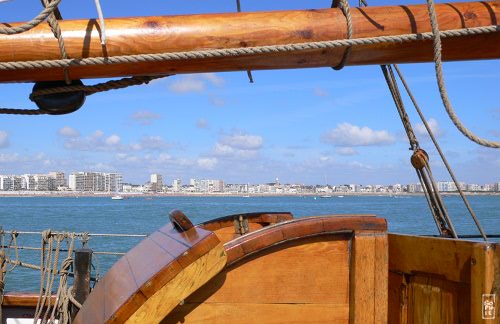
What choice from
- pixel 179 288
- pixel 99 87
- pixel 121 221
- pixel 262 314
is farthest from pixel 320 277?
pixel 121 221

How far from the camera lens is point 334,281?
2.42 meters

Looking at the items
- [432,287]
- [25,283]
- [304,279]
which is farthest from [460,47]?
[25,283]

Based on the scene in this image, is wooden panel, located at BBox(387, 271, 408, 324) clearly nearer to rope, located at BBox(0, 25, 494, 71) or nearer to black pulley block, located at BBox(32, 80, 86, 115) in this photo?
rope, located at BBox(0, 25, 494, 71)

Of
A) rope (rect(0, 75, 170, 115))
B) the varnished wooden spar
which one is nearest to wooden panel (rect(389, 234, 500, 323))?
the varnished wooden spar

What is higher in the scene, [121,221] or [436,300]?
[121,221]

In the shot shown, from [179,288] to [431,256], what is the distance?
40.3 inches

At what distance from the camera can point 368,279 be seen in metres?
2.39

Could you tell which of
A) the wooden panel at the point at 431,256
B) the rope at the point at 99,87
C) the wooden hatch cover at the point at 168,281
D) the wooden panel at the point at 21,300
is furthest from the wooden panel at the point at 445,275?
the wooden panel at the point at 21,300

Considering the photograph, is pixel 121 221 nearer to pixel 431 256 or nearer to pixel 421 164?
pixel 421 164

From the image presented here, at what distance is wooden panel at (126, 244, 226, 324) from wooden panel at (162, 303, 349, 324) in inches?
6.4

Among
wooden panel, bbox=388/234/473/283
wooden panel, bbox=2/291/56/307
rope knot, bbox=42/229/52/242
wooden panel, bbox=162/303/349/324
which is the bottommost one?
wooden panel, bbox=2/291/56/307

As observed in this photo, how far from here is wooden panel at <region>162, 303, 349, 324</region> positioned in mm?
2336

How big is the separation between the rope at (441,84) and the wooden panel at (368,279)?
58 centimetres

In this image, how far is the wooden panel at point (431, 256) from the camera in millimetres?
2236
